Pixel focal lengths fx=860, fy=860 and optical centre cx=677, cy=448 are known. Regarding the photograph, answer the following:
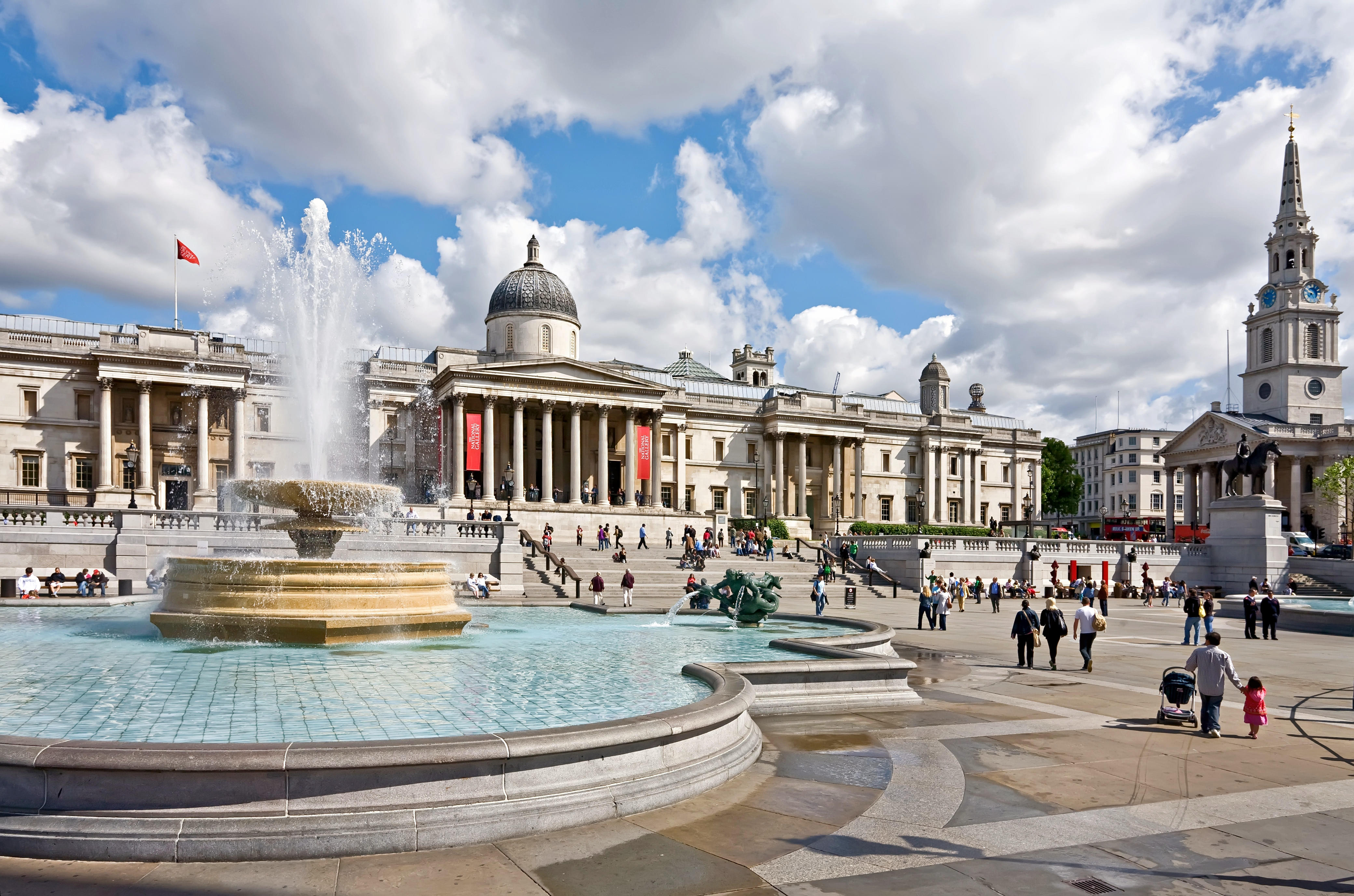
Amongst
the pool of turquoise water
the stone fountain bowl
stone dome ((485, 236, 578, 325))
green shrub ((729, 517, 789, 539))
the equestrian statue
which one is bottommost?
green shrub ((729, 517, 789, 539))

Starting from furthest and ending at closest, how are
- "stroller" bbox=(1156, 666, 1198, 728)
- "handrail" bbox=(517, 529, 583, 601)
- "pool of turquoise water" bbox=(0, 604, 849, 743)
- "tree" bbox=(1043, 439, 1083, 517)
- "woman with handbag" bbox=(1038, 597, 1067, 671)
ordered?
1. "tree" bbox=(1043, 439, 1083, 517)
2. "handrail" bbox=(517, 529, 583, 601)
3. "woman with handbag" bbox=(1038, 597, 1067, 671)
4. "stroller" bbox=(1156, 666, 1198, 728)
5. "pool of turquoise water" bbox=(0, 604, 849, 743)

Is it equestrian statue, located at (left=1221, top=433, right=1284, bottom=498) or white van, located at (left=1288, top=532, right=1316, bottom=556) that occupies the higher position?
equestrian statue, located at (left=1221, top=433, right=1284, bottom=498)

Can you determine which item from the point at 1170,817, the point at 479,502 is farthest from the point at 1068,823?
the point at 479,502

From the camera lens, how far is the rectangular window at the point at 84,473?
54750 millimetres

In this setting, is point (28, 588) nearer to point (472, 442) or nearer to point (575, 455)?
point (472, 442)

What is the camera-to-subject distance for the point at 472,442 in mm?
56625

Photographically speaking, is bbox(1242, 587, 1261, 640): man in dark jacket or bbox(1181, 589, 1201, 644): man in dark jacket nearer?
A: bbox(1181, 589, 1201, 644): man in dark jacket

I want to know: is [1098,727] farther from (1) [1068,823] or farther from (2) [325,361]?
(2) [325,361]

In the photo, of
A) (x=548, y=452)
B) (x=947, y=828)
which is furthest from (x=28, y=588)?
(x=548, y=452)

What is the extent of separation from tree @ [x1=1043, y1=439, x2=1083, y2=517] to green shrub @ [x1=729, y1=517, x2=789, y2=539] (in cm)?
5334

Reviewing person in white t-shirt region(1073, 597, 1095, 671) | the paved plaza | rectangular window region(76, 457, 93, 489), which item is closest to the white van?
person in white t-shirt region(1073, 597, 1095, 671)

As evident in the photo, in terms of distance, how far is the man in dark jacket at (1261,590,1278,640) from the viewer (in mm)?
25828

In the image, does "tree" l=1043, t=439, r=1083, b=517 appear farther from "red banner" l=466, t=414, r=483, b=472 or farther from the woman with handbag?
the woman with handbag

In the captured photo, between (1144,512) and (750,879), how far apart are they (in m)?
145
